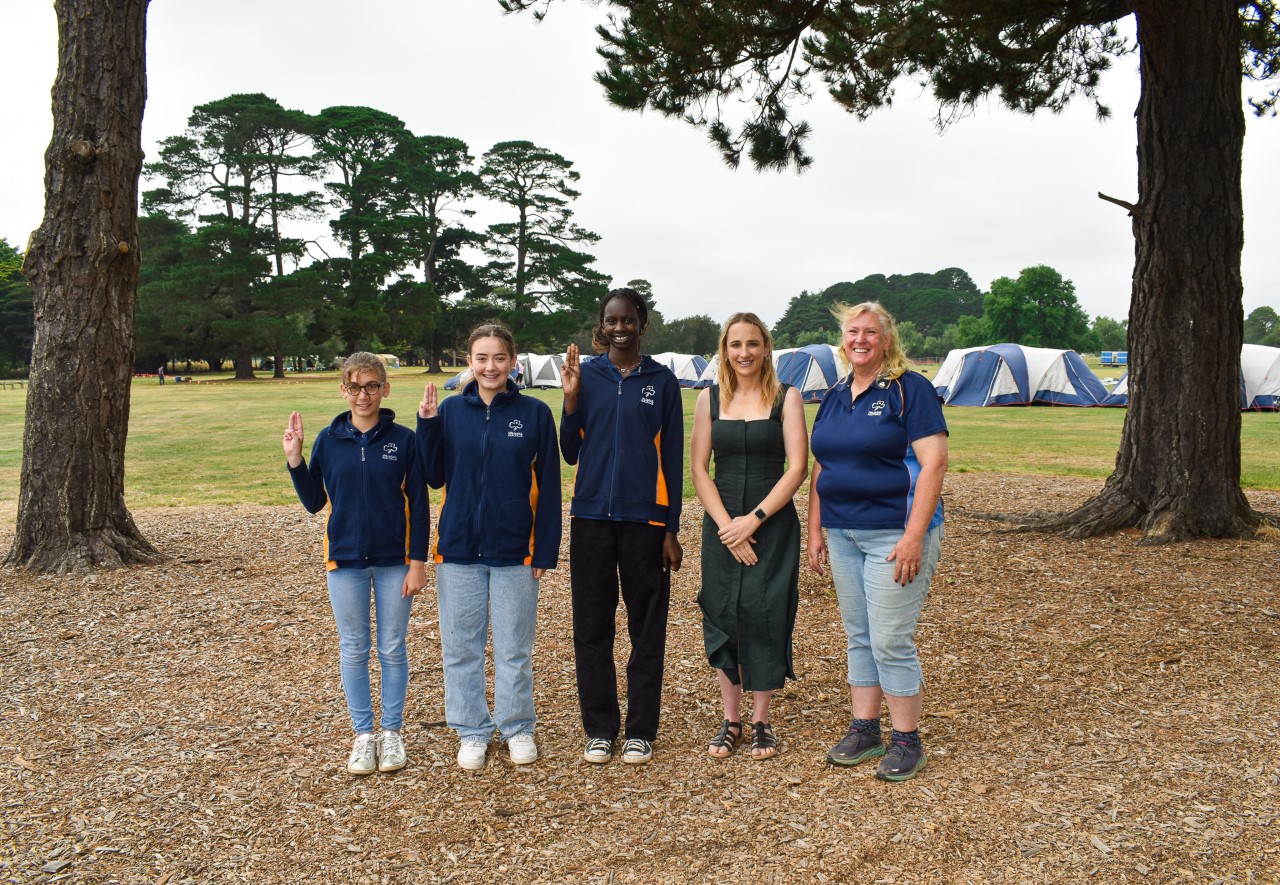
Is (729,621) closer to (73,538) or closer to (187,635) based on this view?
(187,635)

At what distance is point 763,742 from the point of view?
3.63m

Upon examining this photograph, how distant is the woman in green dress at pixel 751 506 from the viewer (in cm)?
347

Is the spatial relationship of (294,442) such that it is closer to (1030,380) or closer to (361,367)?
(361,367)

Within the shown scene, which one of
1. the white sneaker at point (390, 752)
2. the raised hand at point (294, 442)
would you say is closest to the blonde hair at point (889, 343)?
the raised hand at point (294, 442)

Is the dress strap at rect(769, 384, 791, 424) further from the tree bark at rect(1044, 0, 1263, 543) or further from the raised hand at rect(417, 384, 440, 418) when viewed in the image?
the tree bark at rect(1044, 0, 1263, 543)

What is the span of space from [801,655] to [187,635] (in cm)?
337

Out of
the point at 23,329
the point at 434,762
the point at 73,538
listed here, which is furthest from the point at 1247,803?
the point at 23,329

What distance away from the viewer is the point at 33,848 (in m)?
3.06

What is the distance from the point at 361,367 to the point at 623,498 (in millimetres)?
1088

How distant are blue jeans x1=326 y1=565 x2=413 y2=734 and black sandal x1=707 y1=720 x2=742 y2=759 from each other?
3.92 feet

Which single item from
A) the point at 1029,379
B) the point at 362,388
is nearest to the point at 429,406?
the point at 362,388

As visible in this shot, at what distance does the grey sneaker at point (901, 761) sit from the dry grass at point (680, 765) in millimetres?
46

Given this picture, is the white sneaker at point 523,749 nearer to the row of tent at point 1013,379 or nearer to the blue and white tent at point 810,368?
the row of tent at point 1013,379

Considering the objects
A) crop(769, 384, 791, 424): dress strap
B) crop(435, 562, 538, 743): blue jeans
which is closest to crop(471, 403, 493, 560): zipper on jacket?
crop(435, 562, 538, 743): blue jeans
